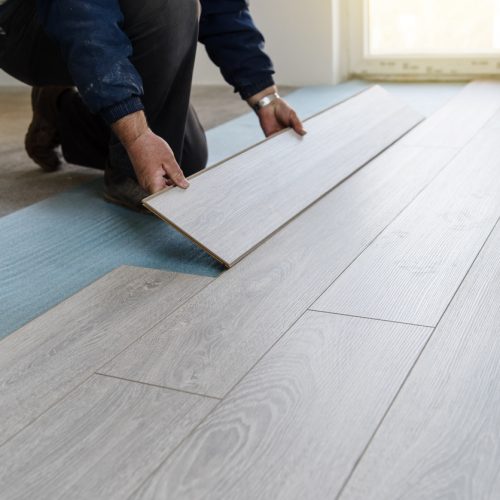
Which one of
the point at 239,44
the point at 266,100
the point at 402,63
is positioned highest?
the point at 239,44

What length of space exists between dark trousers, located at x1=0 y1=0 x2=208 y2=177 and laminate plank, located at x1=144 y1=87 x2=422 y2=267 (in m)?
0.24

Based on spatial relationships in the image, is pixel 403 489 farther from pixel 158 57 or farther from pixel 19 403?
pixel 158 57

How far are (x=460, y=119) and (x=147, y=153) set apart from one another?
137 cm

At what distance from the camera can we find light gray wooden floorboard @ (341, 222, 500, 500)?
81 cm

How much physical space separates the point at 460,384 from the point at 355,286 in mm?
356

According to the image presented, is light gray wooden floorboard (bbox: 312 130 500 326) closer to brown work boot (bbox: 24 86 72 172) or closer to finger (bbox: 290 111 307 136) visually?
finger (bbox: 290 111 307 136)

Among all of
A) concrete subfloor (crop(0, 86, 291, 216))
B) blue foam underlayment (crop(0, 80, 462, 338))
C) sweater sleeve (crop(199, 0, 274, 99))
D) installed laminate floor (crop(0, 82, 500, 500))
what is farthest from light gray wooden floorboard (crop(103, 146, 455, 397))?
concrete subfloor (crop(0, 86, 291, 216))

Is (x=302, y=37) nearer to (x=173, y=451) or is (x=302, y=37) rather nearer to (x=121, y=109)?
(x=121, y=109)

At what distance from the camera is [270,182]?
1.72m

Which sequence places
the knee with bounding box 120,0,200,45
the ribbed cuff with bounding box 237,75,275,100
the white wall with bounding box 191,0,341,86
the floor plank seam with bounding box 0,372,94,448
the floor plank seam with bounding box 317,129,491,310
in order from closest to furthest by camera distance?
the floor plank seam with bounding box 0,372,94,448 → the floor plank seam with bounding box 317,129,491,310 → the knee with bounding box 120,0,200,45 → the ribbed cuff with bounding box 237,75,275,100 → the white wall with bounding box 191,0,341,86

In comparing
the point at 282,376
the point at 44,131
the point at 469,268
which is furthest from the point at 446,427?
the point at 44,131

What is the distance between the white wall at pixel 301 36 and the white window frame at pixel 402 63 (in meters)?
0.09

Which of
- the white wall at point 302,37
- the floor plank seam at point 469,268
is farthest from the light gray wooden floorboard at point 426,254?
the white wall at point 302,37

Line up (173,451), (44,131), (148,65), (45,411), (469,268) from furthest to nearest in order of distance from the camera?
(44,131)
(148,65)
(469,268)
(45,411)
(173,451)
